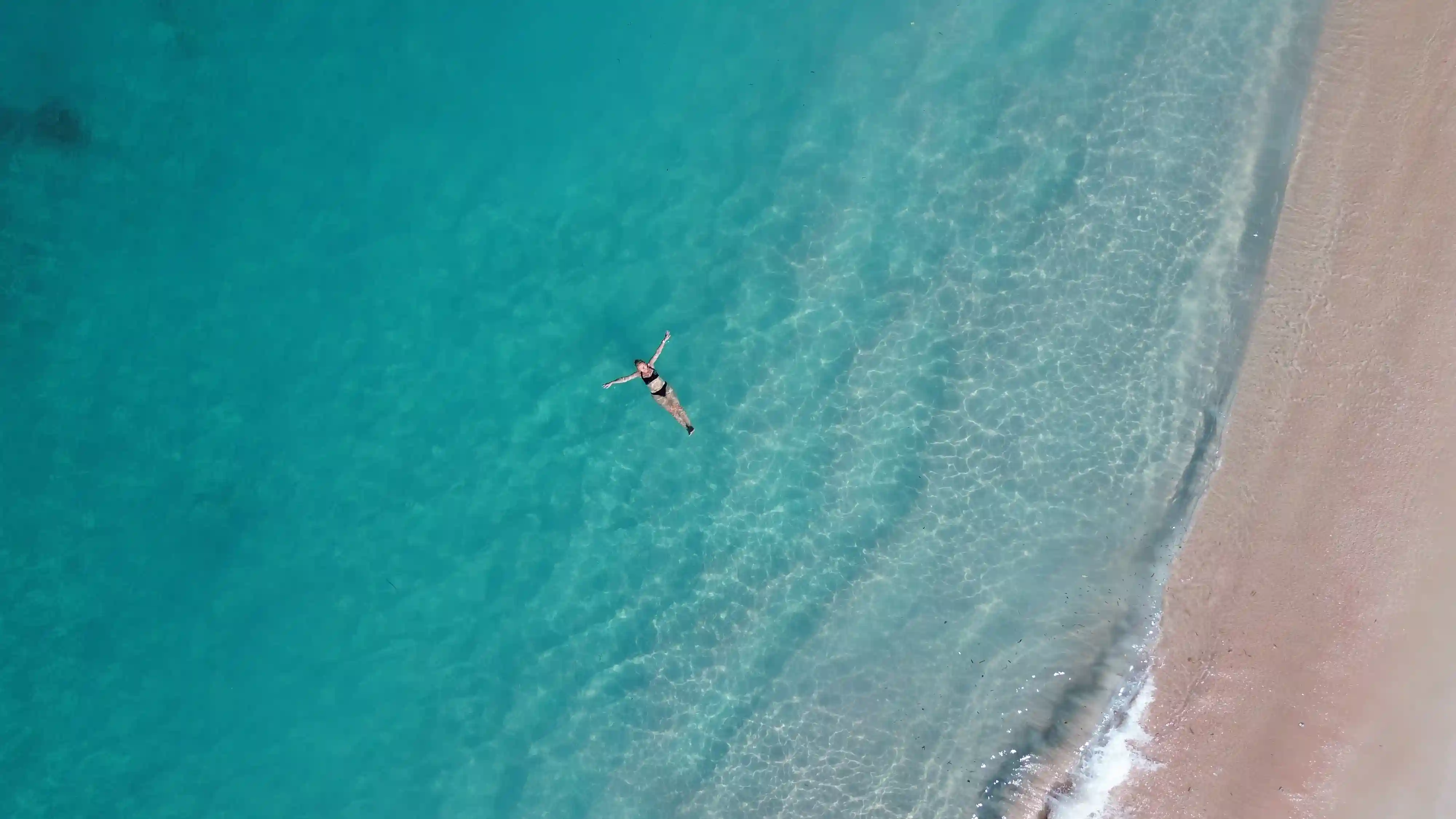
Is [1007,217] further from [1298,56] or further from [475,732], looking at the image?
[475,732]

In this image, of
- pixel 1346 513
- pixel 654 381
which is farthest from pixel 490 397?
pixel 1346 513

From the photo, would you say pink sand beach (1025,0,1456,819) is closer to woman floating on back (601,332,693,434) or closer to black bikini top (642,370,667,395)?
woman floating on back (601,332,693,434)

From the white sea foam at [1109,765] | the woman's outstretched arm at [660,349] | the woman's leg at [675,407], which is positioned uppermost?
the woman's outstretched arm at [660,349]

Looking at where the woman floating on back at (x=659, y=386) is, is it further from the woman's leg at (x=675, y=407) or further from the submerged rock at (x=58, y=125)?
the submerged rock at (x=58, y=125)

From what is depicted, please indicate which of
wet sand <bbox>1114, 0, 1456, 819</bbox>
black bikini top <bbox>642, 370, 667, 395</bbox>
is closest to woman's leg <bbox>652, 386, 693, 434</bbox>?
black bikini top <bbox>642, 370, 667, 395</bbox>

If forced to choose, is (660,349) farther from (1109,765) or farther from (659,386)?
(1109,765)

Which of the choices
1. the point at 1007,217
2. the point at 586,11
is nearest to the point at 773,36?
the point at 586,11

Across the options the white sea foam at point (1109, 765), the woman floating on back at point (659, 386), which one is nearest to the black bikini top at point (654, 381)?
the woman floating on back at point (659, 386)
